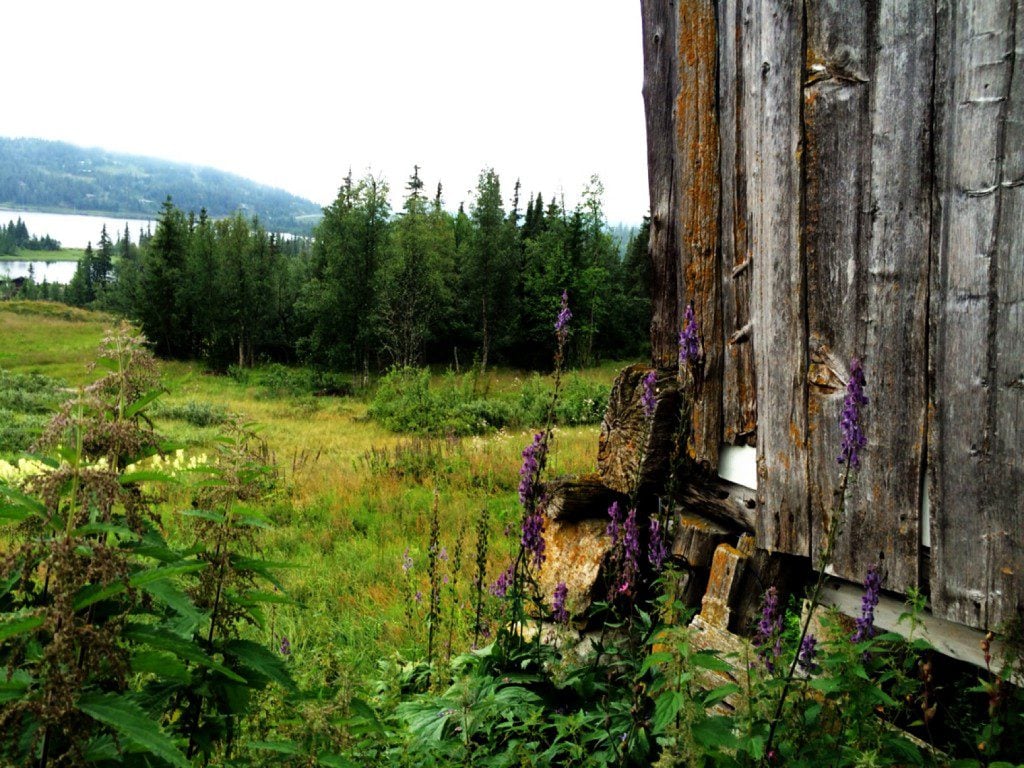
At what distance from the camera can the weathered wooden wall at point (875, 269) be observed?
244cm

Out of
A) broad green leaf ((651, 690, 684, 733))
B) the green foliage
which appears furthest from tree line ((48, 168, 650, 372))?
broad green leaf ((651, 690, 684, 733))

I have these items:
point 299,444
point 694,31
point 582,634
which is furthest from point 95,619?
point 299,444

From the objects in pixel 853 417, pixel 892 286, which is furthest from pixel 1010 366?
pixel 853 417

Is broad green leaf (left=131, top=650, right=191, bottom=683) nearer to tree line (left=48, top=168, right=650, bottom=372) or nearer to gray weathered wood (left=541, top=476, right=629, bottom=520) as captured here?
gray weathered wood (left=541, top=476, right=629, bottom=520)

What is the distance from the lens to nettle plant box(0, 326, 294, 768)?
1238 mm

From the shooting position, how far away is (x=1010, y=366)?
241cm

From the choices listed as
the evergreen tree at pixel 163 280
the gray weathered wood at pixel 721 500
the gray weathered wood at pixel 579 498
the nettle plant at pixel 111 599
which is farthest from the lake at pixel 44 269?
the nettle plant at pixel 111 599

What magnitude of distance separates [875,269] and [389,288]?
36688 millimetres

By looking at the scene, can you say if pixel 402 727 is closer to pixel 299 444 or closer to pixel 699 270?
pixel 699 270

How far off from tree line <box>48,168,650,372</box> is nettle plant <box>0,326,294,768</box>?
36.2 m

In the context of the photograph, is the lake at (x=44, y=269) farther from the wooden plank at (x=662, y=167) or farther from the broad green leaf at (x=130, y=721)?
the broad green leaf at (x=130, y=721)

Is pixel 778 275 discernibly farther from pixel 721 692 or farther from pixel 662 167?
pixel 721 692

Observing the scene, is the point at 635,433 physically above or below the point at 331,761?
above

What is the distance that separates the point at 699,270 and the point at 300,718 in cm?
313
